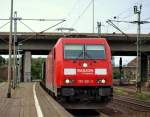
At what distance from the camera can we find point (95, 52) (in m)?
24.7

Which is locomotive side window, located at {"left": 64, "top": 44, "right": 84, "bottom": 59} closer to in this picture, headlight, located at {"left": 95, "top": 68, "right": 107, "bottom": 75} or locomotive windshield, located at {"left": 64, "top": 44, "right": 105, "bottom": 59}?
locomotive windshield, located at {"left": 64, "top": 44, "right": 105, "bottom": 59}

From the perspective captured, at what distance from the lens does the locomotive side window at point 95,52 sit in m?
24.5

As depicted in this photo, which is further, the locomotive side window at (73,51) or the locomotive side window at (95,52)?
the locomotive side window at (95,52)

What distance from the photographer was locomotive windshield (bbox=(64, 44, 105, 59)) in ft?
80.0

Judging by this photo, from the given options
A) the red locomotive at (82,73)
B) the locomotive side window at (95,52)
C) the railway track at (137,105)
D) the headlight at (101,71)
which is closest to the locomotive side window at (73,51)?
the red locomotive at (82,73)

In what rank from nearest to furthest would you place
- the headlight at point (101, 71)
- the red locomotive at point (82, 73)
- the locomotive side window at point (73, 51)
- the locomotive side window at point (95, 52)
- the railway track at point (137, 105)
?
the red locomotive at point (82, 73), the headlight at point (101, 71), the locomotive side window at point (73, 51), the locomotive side window at point (95, 52), the railway track at point (137, 105)

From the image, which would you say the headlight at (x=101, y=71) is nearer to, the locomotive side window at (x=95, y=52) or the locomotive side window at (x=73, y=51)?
the locomotive side window at (x=95, y=52)

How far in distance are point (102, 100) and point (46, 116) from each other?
21.4 feet

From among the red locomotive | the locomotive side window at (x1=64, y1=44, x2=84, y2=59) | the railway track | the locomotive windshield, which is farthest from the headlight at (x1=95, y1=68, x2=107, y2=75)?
the railway track

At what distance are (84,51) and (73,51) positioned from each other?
1.75ft

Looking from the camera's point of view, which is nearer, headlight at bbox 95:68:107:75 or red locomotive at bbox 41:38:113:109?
red locomotive at bbox 41:38:113:109

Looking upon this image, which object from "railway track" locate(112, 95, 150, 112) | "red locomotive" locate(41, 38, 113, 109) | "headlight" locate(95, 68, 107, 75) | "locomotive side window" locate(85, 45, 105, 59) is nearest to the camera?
"red locomotive" locate(41, 38, 113, 109)

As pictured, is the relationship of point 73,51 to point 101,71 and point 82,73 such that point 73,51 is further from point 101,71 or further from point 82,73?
point 101,71

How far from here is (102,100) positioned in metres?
23.9
